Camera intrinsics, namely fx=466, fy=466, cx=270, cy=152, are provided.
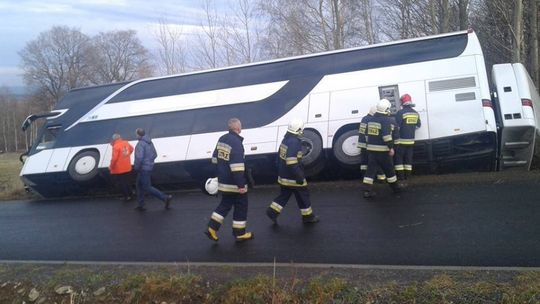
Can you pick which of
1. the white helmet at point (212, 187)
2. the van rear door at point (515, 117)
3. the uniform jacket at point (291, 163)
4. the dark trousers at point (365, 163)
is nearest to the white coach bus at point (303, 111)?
the van rear door at point (515, 117)

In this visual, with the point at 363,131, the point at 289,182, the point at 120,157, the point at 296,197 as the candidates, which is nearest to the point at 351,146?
the point at 363,131

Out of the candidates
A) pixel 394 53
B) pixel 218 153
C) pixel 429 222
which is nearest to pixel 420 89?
pixel 394 53

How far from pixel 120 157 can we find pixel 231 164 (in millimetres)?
5889

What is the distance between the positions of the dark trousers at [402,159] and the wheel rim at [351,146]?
1.11 meters

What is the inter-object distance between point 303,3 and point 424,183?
1877 centimetres

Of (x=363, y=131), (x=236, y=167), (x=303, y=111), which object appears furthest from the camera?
(x=303, y=111)

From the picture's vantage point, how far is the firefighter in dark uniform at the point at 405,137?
9.85 meters

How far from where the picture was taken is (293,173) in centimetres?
733

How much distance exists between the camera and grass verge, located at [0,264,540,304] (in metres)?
4.31

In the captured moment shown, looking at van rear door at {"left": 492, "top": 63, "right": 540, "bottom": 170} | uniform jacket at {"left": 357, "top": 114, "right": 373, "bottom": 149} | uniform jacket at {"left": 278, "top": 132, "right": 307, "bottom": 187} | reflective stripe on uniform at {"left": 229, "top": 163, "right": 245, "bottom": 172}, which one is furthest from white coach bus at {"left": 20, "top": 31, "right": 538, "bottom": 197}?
reflective stripe on uniform at {"left": 229, "top": 163, "right": 245, "bottom": 172}

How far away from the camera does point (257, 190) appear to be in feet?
38.1

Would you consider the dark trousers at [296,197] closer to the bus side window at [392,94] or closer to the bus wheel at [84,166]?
the bus side window at [392,94]

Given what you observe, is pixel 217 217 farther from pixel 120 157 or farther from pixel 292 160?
pixel 120 157

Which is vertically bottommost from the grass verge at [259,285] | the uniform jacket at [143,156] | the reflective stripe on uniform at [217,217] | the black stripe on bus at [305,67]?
the grass verge at [259,285]
